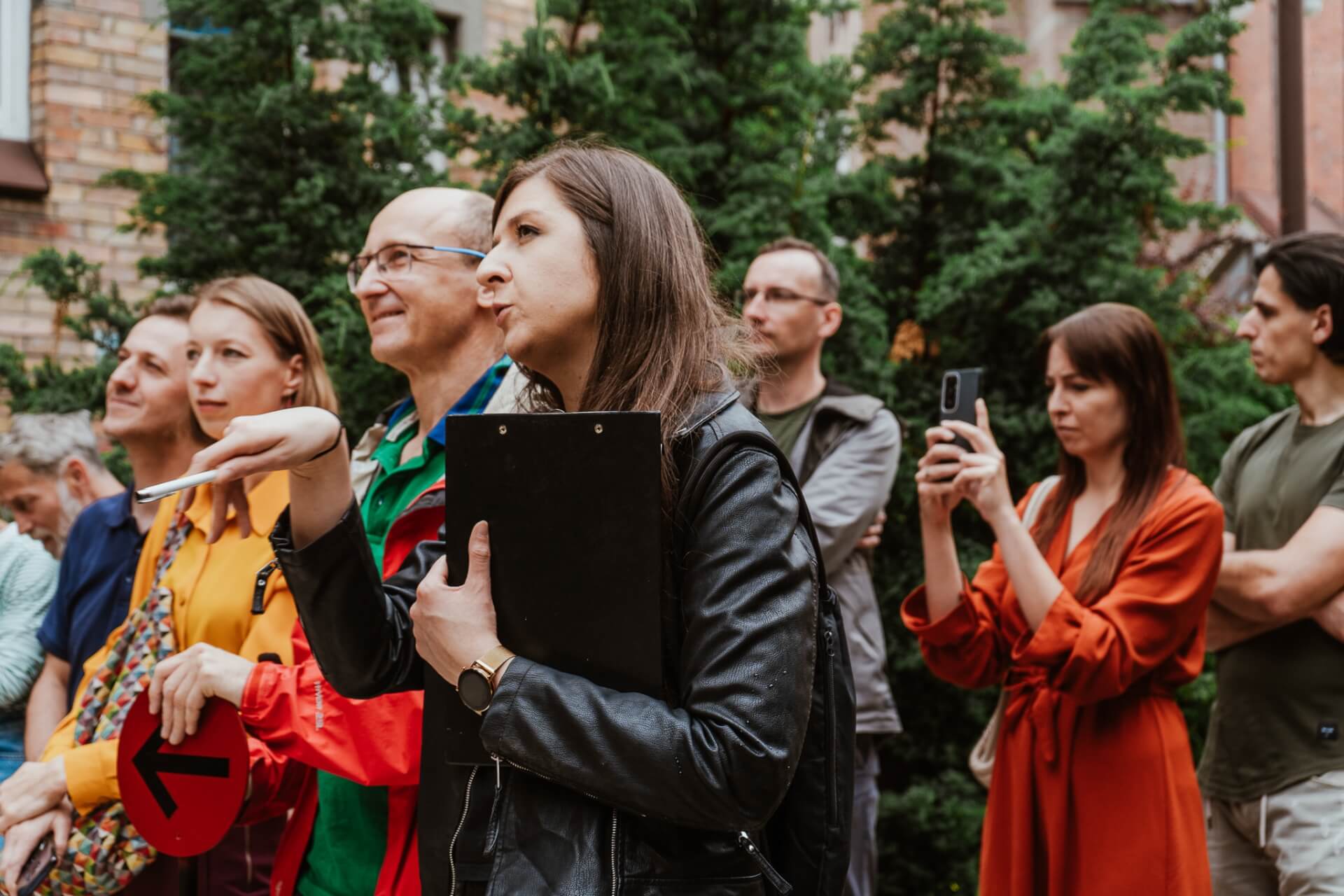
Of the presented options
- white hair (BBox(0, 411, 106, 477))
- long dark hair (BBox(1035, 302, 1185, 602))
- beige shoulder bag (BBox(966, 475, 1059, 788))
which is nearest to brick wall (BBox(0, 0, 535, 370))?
white hair (BBox(0, 411, 106, 477))

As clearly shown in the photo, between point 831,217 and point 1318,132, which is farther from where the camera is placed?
point 1318,132

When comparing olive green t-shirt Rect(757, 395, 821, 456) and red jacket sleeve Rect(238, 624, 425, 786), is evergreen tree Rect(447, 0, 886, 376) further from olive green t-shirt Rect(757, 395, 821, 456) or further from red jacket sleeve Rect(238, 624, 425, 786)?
red jacket sleeve Rect(238, 624, 425, 786)

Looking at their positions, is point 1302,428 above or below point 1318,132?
below

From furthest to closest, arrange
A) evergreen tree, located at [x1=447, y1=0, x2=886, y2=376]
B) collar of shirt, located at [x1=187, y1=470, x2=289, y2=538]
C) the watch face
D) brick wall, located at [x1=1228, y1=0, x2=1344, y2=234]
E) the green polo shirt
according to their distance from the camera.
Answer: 1. brick wall, located at [x1=1228, y1=0, x2=1344, y2=234]
2. evergreen tree, located at [x1=447, y1=0, x2=886, y2=376]
3. collar of shirt, located at [x1=187, y1=470, x2=289, y2=538]
4. the green polo shirt
5. the watch face

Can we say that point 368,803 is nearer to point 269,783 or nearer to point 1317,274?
point 269,783

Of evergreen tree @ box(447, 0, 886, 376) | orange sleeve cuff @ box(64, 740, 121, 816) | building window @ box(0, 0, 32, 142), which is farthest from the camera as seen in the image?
building window @ box(0, 0, 32, 142)

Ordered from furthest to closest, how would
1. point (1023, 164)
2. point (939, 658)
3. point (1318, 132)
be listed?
1. point (1318, 132)
2. point (1023, 164)
3. point (939, 658)

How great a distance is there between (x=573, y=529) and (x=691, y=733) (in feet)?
0.99

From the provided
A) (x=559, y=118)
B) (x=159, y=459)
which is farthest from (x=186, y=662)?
(x=559, y=118)

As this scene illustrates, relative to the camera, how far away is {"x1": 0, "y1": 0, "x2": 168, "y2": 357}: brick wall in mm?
7160

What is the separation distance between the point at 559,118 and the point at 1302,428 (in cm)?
344

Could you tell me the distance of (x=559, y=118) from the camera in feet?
18.7

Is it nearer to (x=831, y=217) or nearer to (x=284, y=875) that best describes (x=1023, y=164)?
(x=831, y=217)

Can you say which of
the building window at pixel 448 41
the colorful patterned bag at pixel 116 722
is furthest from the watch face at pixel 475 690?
the building window at pixel 448 41
